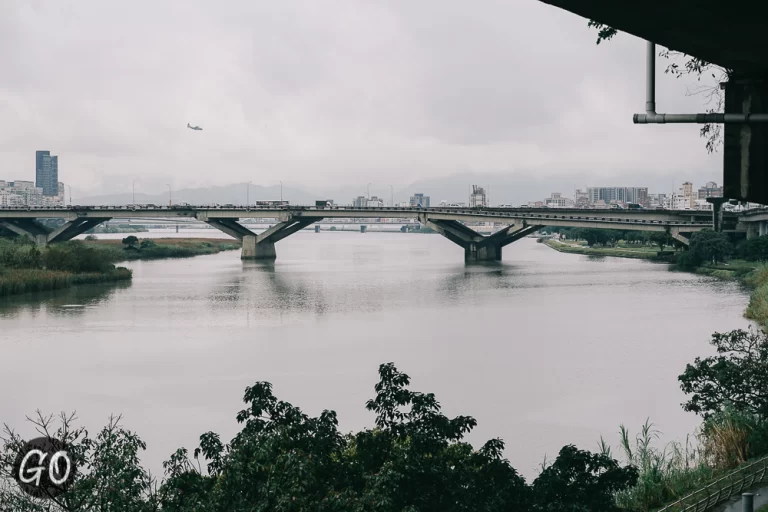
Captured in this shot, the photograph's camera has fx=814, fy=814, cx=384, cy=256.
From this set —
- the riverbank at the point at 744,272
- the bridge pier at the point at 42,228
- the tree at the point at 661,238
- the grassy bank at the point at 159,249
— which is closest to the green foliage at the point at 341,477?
the riverbank at the point at 744,272

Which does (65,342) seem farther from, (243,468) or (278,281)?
(278,281)

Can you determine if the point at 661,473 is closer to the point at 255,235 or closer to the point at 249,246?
the point at 249,246

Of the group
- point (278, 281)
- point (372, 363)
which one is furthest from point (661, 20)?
point (278, 281)

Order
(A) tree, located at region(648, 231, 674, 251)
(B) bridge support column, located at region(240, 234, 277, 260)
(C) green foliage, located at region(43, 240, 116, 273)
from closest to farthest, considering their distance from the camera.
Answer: (C) green foliage, located at region(43, 240, 116, 273), (B) bridge support column, located at region(240, 234, 277, 260), (A) tree, located at region(648, 231, 674, 251)

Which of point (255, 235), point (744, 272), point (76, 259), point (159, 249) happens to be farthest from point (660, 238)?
point (76, 259)

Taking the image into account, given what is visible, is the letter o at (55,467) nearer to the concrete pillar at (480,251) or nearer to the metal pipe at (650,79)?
the metal pipe at (650,79)

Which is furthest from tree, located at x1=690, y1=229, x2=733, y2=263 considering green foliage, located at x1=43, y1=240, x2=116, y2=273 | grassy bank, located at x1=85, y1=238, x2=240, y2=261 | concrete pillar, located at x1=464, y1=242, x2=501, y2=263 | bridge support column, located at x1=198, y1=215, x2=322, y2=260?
grassy bank, located at x1=85, y1=238, x2=240, y2=261

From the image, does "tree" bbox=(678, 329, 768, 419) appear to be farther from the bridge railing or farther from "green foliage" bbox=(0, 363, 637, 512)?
"green foliage" bbox=(0, 363, 637, 512)

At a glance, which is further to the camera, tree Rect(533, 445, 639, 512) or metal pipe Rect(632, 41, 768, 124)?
tree Rect(533, 445, 639, 512)
